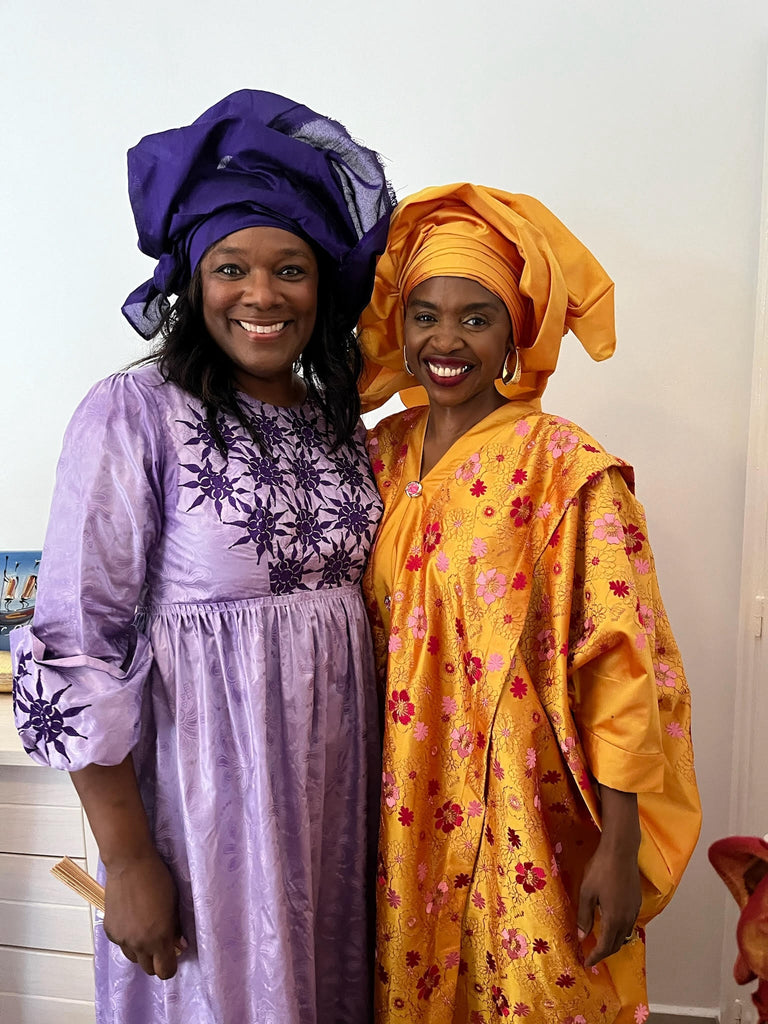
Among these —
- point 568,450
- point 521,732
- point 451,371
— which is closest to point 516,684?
point 521,732

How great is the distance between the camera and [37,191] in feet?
6.10

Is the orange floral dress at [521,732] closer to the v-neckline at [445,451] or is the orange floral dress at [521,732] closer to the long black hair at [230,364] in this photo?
the v-neckline at [445,451]

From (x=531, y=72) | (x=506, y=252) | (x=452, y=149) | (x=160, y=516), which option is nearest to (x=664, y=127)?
(x=531, y=72)

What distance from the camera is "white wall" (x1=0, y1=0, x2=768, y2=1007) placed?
1.61 meters

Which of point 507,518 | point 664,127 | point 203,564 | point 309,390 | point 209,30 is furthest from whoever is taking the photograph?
point 209,30

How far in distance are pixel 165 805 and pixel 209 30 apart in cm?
158

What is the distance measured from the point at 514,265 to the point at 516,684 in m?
0.58

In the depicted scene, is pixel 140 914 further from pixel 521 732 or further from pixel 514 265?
pixel 514 265

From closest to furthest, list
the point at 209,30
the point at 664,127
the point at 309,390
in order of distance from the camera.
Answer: the point at 309,390 → the point at 664,127 → the point at 209,30

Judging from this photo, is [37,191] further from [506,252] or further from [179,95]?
[506,252]

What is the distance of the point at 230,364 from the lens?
1134 millimetres

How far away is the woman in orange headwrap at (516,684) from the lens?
1.05 m

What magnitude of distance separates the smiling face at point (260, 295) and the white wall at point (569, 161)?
2.45 feet

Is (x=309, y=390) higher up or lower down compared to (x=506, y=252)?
lower down
